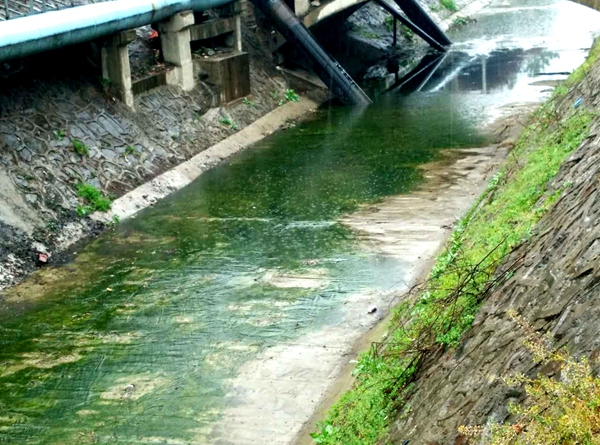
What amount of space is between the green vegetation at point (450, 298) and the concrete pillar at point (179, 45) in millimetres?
14427

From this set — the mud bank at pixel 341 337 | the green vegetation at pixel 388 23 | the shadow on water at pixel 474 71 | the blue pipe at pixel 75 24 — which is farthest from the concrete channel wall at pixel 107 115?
the green vegetation at pixel 388 23

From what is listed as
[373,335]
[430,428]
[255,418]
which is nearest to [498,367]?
[430,428]

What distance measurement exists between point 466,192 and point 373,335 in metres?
8.64

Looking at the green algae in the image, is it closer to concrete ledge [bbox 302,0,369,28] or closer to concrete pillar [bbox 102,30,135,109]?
concrete pillar [bbox 102,30,135,109]

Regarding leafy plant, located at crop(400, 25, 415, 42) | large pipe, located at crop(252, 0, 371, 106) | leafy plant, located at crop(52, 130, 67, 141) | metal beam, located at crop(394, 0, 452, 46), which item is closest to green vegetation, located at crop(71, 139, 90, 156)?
leafy plant, located at crop(52, 130, 67, 141)

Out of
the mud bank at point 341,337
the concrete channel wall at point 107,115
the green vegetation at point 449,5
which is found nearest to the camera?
the mud bank at point 341,337

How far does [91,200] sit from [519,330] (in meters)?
15.1

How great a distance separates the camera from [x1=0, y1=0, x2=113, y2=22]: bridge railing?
21719 millimetres

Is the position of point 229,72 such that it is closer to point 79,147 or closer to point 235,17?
point 235,17

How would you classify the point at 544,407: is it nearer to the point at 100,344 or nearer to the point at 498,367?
the point at 498,367

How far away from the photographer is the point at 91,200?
2178cm

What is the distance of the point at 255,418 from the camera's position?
12.8 metres

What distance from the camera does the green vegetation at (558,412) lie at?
19.2 ft

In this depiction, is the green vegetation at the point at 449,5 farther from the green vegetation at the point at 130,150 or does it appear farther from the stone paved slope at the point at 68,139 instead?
the green vegetation at the point at 130,150
